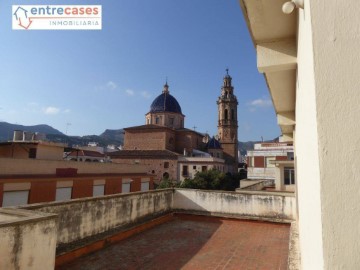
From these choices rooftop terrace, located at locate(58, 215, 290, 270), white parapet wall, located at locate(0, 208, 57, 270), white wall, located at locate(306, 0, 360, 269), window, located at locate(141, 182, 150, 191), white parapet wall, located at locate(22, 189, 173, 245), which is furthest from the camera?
window, located at locate(141, 182, 150, 191)

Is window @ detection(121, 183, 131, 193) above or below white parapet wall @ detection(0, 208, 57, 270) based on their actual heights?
below

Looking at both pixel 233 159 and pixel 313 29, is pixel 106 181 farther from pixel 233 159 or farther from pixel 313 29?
pixel 233 159

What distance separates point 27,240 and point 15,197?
46.1 ft

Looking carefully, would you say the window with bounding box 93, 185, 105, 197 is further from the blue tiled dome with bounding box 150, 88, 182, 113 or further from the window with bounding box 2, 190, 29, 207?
the blue tiled dome with bounding box 150, 88, 182, 113

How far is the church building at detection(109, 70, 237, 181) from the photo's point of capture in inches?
1929

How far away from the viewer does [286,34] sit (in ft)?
8.27

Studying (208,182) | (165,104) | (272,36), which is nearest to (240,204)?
(272,36)

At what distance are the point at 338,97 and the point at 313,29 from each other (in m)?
0.33

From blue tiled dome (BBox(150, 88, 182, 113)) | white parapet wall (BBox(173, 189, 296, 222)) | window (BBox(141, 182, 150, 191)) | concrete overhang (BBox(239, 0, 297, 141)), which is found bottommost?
window (BBox(141, 182, 150, 191))

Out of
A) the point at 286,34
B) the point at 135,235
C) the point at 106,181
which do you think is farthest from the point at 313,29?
the point at 106,181

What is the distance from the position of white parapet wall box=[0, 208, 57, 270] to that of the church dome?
4981cm

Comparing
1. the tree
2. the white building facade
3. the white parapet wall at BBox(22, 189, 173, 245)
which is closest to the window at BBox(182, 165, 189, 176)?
the tree

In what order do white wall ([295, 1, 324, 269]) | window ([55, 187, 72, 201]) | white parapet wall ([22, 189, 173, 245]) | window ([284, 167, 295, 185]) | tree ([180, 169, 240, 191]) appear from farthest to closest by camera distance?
1. tree ([180, 169, 240, 191])
2. window ([284, 167, 295, 185])
3. window ([55, 187, 72, 201])
4. white parapet wall ([22, 189, 173, 245])
5. white wall ([295, 1, 324, 269])

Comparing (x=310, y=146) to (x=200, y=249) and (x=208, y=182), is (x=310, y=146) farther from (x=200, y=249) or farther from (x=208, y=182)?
(x=208, y=182)
